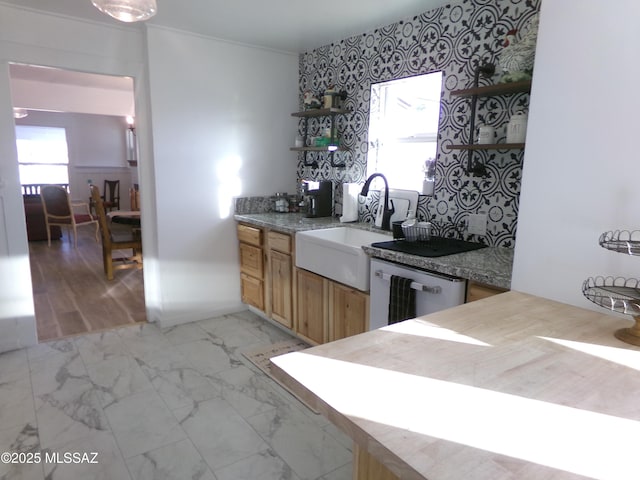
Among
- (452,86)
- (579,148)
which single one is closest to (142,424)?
(579,148)

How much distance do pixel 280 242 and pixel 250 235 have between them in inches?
19.0

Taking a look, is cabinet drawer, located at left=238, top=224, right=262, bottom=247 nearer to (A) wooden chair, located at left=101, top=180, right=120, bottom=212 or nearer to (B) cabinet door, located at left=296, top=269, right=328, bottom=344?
(B) cabinet door, located at left=296, top=269, right=328, bottom=344

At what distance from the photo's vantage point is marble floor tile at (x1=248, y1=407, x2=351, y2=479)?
188 cm

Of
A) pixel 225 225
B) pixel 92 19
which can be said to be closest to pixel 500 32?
pixel 225 225

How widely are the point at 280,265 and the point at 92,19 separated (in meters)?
2.18

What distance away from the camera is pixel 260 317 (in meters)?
3.67

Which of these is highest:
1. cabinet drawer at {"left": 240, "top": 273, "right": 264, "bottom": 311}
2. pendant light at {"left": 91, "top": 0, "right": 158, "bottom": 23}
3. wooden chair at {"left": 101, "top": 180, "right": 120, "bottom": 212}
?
pendant light at {"left": 91, "top": 0, "right": 158, "bottom": 23}

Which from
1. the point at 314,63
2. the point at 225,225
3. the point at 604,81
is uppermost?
the point at 314,63

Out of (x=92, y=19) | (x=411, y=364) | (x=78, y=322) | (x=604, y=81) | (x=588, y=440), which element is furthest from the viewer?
(x=78, y=322)

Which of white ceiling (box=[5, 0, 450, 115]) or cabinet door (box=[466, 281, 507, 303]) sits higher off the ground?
white ceiling (box=[5, 0, 450, 115])

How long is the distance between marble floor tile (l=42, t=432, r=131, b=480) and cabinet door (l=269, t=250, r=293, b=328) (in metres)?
1.42

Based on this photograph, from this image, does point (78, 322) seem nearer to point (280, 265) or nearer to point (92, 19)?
point (280, 265)

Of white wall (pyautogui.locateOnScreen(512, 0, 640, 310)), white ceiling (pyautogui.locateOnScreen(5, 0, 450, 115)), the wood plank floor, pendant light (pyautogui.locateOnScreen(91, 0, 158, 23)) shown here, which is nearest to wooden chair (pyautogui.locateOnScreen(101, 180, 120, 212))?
the wood plank floor

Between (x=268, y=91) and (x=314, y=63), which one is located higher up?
(x=314, y=63)
